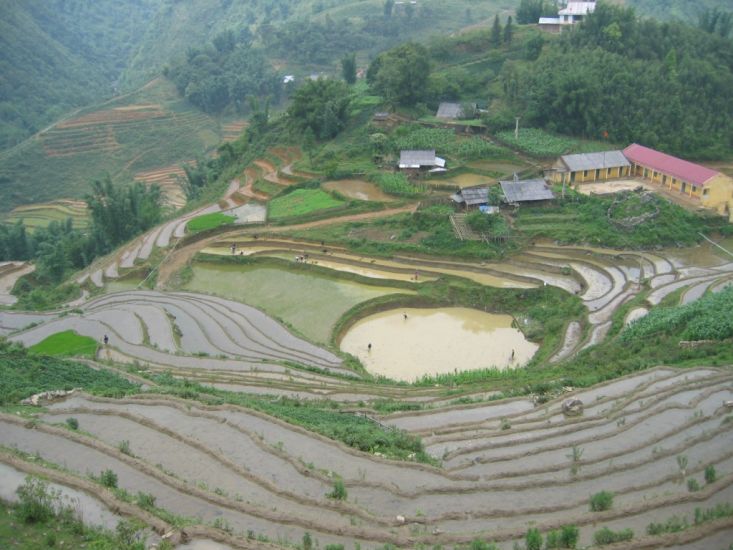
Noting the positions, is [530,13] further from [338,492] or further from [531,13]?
[338,492]

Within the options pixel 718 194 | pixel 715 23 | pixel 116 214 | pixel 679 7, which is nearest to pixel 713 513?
pixel 718 194

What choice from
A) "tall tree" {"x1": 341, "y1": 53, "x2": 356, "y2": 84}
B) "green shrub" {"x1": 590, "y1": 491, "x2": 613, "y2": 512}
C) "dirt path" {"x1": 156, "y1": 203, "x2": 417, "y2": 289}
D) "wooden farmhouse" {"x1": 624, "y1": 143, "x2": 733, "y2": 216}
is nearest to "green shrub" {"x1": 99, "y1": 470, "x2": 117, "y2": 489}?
"green shrub" {"x1": 590, "y1": 491, "x2": 613, "y2": 512}

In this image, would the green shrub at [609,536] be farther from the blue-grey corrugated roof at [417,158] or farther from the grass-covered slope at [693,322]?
the blue-grey corrugated roof at [417,158]

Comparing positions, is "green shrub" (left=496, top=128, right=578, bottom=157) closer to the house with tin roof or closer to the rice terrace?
the rice terrace

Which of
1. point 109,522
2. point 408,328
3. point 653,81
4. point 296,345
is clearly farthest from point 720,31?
point 109,522

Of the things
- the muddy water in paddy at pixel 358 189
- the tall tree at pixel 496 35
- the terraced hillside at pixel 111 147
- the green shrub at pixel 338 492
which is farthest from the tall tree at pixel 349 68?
the green shrub at pixel 338 492

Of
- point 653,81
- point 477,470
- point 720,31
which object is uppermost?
point 720,31

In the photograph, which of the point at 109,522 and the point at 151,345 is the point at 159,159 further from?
the point at 109,522
